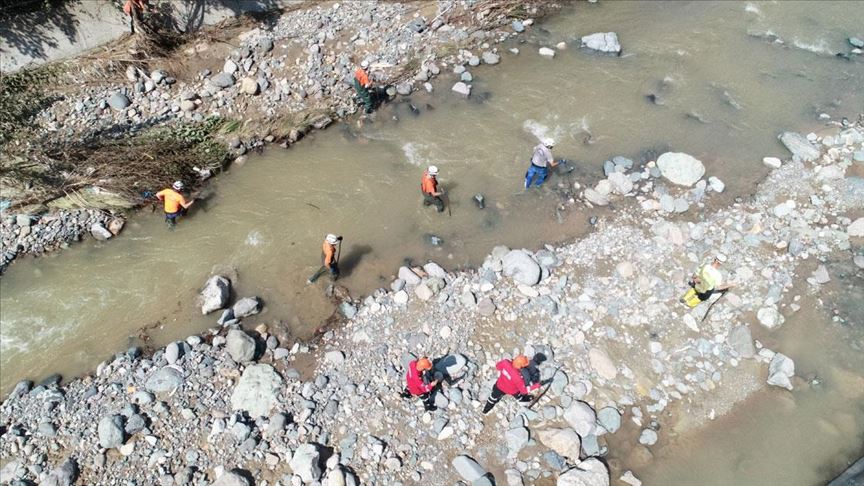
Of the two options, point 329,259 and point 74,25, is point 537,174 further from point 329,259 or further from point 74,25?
point 74,25

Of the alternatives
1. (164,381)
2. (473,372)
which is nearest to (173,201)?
(164,381)

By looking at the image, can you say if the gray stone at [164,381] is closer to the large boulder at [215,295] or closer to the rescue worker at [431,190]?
the large boulder at [215,295]

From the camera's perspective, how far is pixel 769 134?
43.4 feet

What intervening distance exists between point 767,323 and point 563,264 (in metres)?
3.88

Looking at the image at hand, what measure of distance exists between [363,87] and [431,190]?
366 cm

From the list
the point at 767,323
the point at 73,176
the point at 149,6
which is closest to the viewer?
the point at 767,323

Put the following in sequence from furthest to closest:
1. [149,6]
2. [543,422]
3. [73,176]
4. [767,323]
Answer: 1. [149,6]
2. [73,176]
3. [767,323]
4. [543,422]

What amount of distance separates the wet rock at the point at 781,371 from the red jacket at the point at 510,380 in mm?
4667

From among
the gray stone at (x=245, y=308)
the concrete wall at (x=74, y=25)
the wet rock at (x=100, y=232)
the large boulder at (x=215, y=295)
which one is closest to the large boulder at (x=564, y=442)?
the gray stone at (x=245, y=308)

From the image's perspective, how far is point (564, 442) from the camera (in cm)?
880

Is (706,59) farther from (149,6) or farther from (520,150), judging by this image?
(149,6)

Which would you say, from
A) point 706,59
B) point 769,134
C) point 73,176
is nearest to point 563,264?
point 769,134

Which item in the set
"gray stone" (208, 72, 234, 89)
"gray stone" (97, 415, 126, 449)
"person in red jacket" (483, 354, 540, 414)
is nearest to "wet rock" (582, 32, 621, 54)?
"gray stone" (208, 72, 234, 89)

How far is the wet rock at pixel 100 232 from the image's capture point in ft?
39.0
